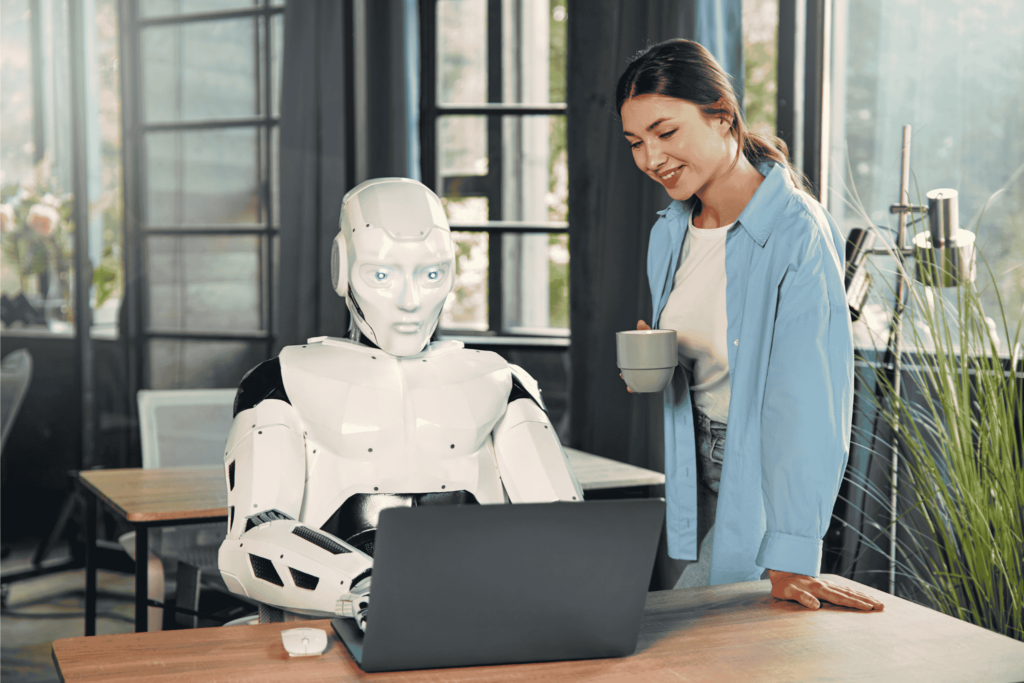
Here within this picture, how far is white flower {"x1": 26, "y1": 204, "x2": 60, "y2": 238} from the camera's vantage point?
3395 millimetres

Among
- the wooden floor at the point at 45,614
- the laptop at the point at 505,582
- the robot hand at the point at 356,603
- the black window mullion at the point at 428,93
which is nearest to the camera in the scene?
the laptop at the point at 505,582

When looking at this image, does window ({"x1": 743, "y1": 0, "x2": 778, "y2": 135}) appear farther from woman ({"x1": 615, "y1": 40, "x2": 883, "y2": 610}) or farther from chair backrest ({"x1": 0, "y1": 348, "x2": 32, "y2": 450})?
chair backrest ({"x1": 0, "y1": 348, "x2": 32, "y2": 450})

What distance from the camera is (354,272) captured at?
137 cm

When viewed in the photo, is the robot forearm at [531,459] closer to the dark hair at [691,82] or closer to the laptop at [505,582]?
the laptop at [505,582]

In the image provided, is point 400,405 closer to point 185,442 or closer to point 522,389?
point 522,389

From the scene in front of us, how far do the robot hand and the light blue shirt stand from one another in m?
0.60

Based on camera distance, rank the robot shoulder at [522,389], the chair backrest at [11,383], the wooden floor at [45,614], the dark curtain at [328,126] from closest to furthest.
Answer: the robot shoulder at [522,389], the wooden floor at [45,614], the chair backrest at [11,383], the dark curtain at [328,126]

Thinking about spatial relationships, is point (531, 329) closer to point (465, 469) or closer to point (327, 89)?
point (327, 89)

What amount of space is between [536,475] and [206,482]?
1132mm

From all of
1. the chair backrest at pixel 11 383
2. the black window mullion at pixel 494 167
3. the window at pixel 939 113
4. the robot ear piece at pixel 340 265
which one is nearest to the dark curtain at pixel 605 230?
the black window mullion at pixel 494 167

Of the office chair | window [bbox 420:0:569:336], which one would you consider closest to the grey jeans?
the office chair

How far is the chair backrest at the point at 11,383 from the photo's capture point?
3.14 metres

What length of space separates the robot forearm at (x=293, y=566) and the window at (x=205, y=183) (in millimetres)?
2557

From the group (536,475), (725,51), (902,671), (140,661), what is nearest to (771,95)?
(725,51)
